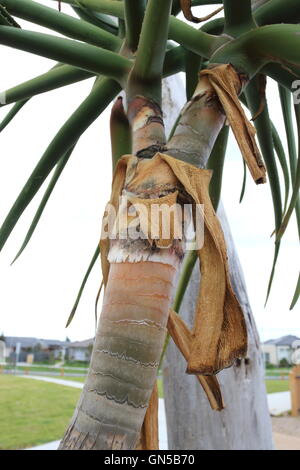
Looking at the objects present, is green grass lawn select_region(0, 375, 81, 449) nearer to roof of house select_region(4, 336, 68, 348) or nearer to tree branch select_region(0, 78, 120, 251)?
roof of house select_region(4, 336, 68, 348)

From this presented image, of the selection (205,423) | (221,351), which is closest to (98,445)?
(221,351)

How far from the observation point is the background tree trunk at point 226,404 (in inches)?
30.6

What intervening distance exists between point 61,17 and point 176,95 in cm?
60

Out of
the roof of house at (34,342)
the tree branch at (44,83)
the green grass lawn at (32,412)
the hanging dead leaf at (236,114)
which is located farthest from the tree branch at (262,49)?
the roof of house at (34,342)

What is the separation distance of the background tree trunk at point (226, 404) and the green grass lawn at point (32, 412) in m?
3.10

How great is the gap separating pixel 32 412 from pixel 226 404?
15.6 feet

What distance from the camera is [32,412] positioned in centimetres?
504

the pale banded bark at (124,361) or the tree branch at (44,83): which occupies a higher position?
the tree branch at (44,83)

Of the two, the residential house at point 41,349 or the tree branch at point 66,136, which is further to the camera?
the residential house at point 41,349

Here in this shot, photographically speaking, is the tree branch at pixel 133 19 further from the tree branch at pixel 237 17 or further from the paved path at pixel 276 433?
the paved path at pixel 276 433

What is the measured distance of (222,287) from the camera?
0.23 m

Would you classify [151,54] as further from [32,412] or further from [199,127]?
[32,412]

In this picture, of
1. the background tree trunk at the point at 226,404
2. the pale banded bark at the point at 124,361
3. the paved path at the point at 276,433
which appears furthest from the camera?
the paved path at the point at 276,433

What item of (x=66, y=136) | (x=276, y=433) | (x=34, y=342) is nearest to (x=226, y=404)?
(x=66, y=136)
